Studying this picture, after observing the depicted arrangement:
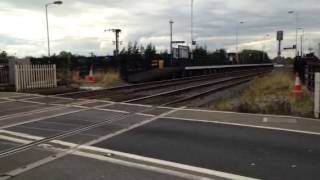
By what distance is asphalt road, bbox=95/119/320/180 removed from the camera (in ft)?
28.9

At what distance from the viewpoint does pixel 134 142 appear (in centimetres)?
1128

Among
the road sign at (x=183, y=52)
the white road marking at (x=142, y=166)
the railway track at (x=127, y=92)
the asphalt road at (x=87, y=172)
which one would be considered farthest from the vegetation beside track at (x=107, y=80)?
the road sign at (x=183, y=52)

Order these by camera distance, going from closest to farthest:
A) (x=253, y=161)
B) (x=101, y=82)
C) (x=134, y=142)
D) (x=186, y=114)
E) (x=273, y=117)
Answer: (x=253, y=161)
(x=134, y=142)
(x=273, y=117)
(x=186, y=114)
(x=101, y=82)

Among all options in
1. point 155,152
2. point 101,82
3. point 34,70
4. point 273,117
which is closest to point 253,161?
point 155,152

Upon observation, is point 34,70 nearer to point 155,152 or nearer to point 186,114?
point 186,114

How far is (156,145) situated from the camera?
10.9m

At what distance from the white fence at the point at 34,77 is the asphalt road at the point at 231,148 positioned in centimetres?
1546

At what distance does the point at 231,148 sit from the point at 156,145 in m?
1.46

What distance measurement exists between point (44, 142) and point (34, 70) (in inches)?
724

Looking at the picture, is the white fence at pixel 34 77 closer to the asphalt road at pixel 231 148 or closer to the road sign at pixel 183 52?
the asphalt road at pixel 231 148

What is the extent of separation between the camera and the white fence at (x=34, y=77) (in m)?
27.8

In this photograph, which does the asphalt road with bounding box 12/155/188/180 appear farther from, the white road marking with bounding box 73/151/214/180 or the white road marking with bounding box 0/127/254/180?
the white road marking with bounding box 0/127/254/180

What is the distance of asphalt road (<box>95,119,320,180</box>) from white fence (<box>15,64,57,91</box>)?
15.5 m

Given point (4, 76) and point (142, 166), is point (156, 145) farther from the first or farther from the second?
point (4, 76)
